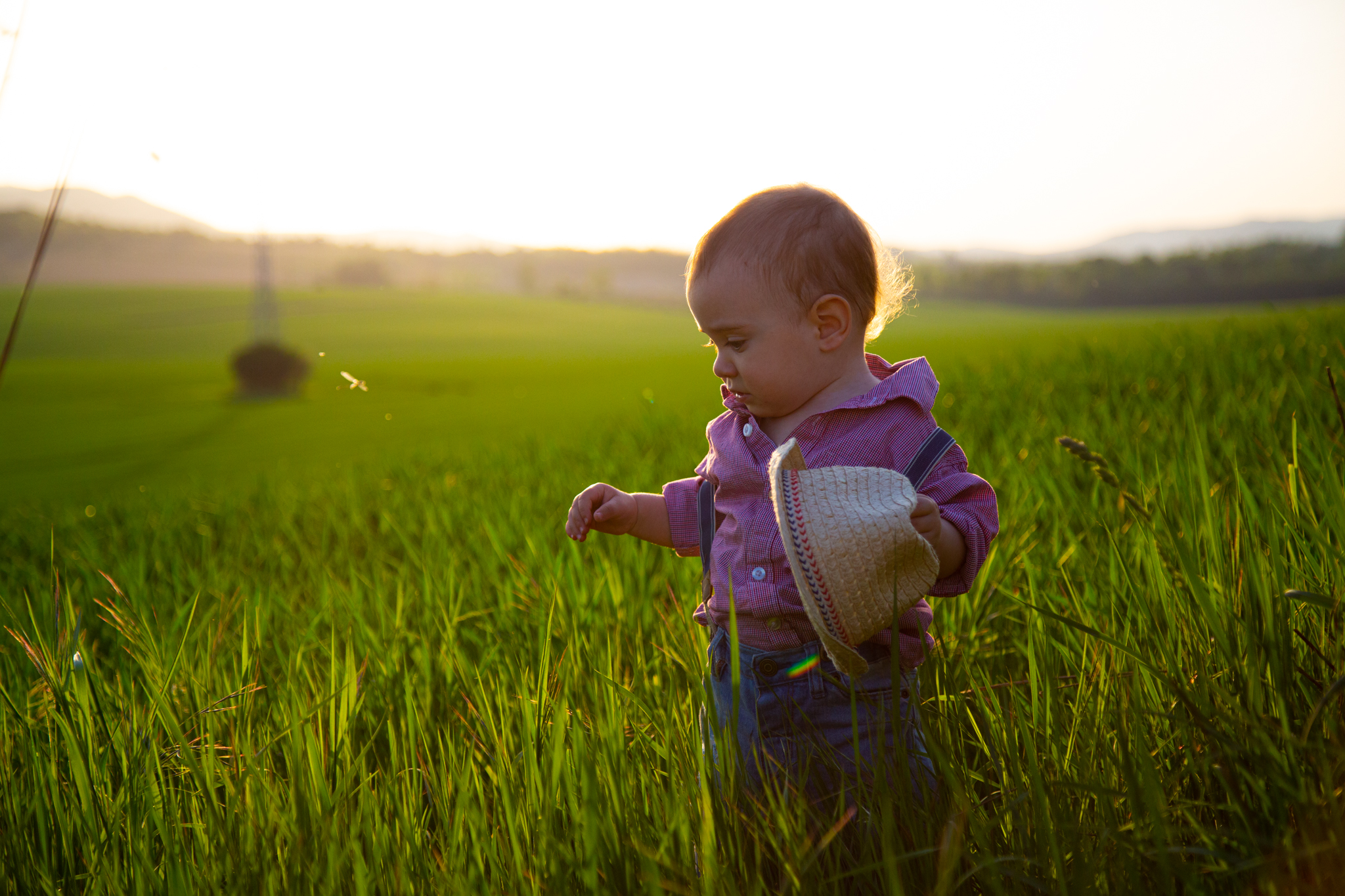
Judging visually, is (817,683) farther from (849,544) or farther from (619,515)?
(619,515)

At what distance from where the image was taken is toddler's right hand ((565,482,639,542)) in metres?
1.54

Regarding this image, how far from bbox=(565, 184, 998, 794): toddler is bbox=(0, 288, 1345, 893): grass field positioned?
0.12 metres

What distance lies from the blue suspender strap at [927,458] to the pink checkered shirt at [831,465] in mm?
15

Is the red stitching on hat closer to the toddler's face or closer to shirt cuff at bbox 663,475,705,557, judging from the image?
the toddler's face

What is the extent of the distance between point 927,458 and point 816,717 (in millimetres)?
490

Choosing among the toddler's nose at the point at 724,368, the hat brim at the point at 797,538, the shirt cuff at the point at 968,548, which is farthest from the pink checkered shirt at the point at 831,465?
the hat brim at the point at 797,538

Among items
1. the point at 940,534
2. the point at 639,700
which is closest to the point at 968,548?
the point at 940,534

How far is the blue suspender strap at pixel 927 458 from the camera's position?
129 cm

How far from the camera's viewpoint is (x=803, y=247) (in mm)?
1340

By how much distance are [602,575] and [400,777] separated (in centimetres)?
83

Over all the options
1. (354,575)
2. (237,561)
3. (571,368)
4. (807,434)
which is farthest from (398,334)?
(807,434)

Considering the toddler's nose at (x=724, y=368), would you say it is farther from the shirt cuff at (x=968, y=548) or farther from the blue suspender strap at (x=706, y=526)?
the shirt cuff at (x=968, y=548)

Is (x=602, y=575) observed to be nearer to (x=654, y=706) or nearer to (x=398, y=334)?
(x=654, y=706)

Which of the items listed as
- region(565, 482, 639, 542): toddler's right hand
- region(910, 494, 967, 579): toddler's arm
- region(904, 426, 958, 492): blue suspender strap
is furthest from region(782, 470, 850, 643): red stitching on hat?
region(565, 482, 639, 542): toddler's right hand
